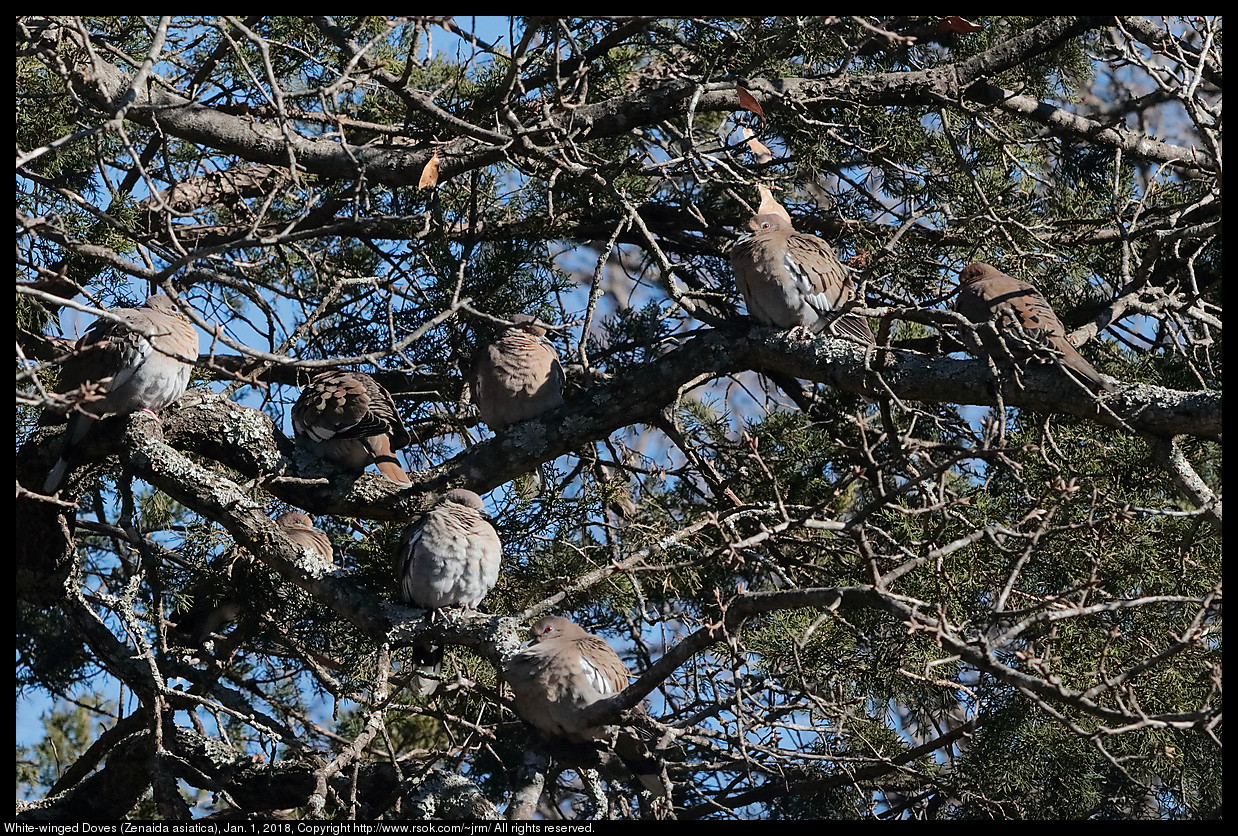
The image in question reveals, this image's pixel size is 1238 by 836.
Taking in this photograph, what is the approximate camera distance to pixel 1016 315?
335 cm

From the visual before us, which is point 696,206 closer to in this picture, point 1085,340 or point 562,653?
point 1085,340

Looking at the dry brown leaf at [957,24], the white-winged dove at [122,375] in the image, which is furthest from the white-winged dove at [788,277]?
the white-winged dove at [122,375]

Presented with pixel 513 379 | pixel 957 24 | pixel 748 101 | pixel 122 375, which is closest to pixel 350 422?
pixel 513 379

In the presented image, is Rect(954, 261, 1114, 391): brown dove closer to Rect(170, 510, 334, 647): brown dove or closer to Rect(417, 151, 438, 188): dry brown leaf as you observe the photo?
Rect(417, 151, 438, 188): dry brown leaf

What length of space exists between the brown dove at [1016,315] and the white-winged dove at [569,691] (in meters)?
1.39

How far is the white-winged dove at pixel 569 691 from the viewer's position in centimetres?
309

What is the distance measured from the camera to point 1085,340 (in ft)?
11.7

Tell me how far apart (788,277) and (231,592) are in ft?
6.82

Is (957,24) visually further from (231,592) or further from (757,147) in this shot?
(231,592)

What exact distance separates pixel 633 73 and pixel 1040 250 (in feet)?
5.98

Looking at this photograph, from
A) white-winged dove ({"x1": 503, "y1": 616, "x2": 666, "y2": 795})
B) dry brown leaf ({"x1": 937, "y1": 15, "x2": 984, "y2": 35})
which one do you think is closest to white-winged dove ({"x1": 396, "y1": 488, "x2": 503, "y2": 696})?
white-winged dove ({"x1": 503, "y1": 616, "x2": 666, "y2": 795})

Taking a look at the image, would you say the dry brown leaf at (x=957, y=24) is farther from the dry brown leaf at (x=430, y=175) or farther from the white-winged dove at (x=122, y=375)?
the white-winged dove at (x=122, y=375)

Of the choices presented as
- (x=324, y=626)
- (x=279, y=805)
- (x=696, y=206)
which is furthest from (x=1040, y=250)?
(x=279, y=805)

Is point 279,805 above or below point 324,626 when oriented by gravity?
below
